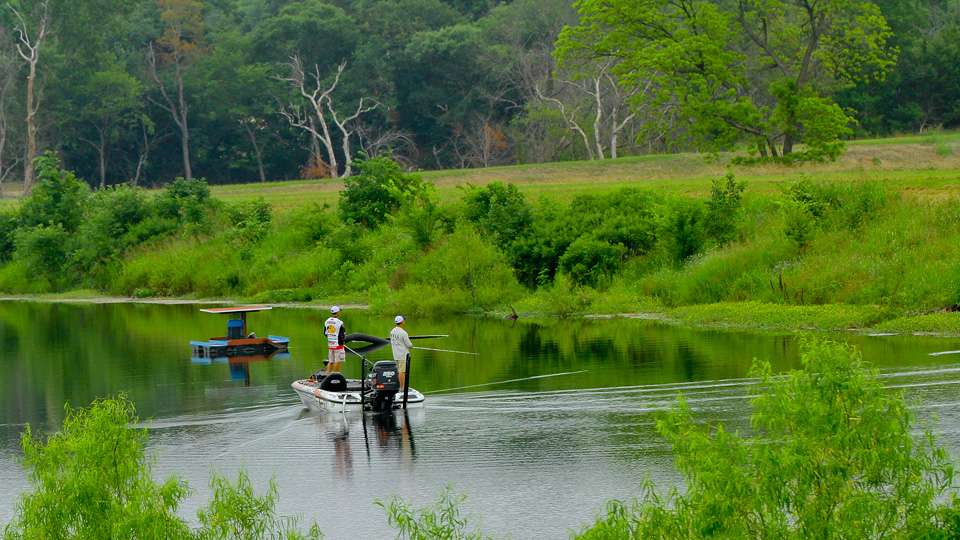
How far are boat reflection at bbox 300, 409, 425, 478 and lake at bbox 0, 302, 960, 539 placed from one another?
0.05m

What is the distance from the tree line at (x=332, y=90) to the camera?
8019 cm

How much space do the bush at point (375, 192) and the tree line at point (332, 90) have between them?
26.8m

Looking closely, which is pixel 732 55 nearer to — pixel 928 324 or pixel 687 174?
pixel 687 174

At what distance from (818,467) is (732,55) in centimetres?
4502

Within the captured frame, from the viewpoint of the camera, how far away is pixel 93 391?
30781mm

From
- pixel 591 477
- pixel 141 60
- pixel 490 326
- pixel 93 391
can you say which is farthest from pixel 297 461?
pixel 141 60

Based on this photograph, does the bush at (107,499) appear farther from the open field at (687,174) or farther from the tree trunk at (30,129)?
the tree trunk at (30,129)

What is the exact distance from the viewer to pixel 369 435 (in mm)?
25156

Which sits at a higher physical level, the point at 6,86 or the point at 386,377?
the point at 6,86

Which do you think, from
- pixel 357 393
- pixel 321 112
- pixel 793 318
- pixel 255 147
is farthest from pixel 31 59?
pixel 357 393

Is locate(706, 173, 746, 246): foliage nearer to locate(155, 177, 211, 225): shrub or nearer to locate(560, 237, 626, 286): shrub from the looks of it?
locate(560, 237, 626, 286): shrub

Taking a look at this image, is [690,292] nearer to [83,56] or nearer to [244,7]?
[83,56]

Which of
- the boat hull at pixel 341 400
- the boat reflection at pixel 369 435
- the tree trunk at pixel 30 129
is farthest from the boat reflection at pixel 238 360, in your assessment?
the tree trunk at pixel 30 129

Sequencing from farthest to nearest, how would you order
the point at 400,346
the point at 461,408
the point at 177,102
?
the point at 177,102, the point at 461,408, the point at 400,346
